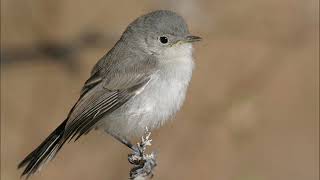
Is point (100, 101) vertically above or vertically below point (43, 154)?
above

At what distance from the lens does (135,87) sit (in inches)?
247

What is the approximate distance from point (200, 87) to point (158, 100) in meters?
3.85

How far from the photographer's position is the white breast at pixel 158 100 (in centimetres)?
618

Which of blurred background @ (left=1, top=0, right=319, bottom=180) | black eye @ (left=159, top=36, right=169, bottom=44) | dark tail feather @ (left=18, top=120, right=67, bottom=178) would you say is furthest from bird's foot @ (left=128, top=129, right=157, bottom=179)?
blurred background @ (left=1, top=0, right=319, bottom=180)

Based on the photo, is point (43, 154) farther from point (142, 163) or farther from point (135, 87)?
point (142, 163)

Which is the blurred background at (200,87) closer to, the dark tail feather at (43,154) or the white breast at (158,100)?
the white breast at (158,100)

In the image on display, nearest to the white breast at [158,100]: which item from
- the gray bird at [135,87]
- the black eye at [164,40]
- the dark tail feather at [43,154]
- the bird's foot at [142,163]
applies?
the gray bird at [135,87]

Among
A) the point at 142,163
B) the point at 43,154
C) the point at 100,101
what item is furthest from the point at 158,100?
the point at 43,154

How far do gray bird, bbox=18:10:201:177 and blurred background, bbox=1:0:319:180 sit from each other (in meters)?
1.65

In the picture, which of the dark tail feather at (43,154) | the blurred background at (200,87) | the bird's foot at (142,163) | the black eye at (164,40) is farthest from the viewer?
the blurred background at (200,87)

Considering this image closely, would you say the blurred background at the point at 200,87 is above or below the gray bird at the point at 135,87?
below

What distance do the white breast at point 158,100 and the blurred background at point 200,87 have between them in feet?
6.14

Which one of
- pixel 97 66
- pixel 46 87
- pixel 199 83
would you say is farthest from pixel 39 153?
pixel 199 83

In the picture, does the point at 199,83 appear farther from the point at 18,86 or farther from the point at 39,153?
the point at 39,153
